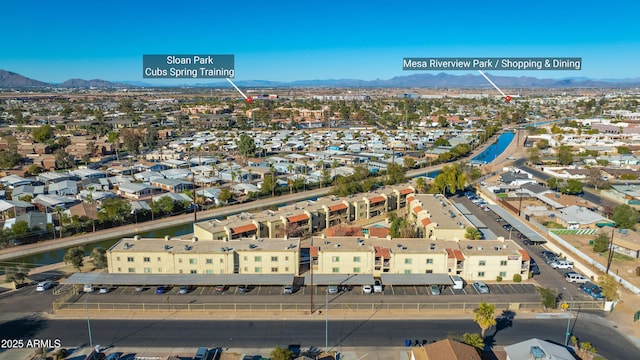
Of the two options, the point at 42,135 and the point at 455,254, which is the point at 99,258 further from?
the point at 42,135

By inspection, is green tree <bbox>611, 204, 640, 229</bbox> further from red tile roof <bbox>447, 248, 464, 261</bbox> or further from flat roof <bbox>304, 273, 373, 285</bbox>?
flat roof <bbox>304, 273, 373, 285</bbox>

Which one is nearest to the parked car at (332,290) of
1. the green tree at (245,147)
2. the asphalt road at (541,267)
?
the asphalt road at (541,267)

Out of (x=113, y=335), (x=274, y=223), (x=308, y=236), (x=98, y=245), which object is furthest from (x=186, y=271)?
(x=98, y=245)

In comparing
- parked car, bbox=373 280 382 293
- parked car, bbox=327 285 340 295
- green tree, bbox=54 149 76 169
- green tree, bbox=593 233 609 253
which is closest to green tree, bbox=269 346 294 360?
parked car, bbox=327 285 340 295

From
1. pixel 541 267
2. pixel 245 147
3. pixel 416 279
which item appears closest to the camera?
pixel 416 279

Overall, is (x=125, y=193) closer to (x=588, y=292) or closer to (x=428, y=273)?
(x=428, y=273)

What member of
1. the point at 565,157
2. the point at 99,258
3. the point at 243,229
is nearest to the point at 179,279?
the point at 99,258

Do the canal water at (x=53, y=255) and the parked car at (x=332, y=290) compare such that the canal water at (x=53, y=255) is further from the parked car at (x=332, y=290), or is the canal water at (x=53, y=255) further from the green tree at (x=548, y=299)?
the green tree at (x=548, y=299)
